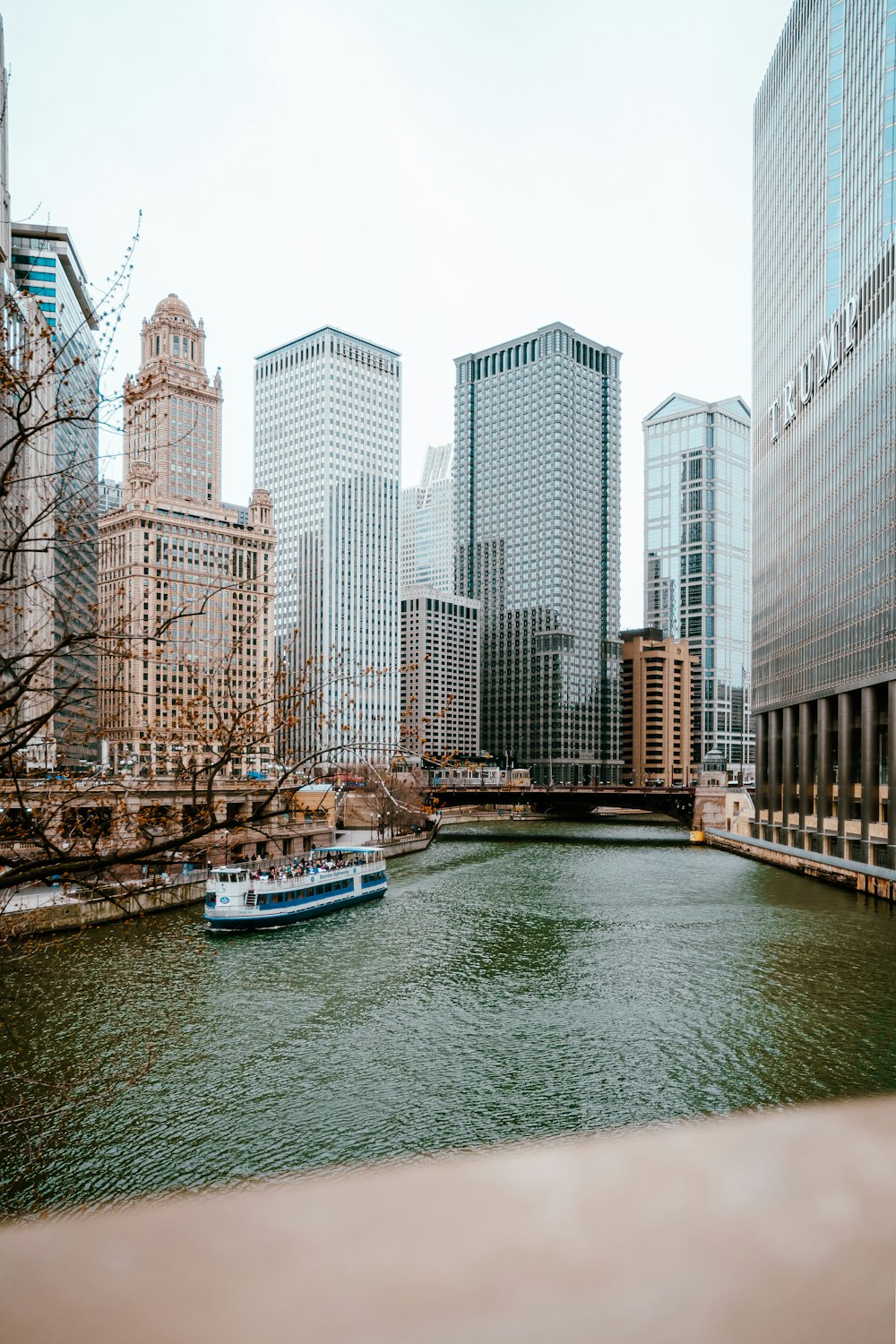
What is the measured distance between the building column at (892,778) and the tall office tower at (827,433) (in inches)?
8.2

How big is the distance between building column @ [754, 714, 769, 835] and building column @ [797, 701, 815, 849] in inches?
522

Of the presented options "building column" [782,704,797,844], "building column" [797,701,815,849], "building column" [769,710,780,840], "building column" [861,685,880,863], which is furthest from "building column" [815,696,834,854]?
"building column" [769,710,780,840]

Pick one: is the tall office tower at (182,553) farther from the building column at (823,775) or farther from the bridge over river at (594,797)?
the building column at (823,775)

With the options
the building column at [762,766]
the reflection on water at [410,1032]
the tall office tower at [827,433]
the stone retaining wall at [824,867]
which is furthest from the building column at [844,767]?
the building column at [762,766]

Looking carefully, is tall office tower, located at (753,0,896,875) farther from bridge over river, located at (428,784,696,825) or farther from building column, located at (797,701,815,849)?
bridge over river, located at (428,784,696,825)

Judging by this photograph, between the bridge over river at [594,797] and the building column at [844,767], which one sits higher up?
the building column at [844,767]

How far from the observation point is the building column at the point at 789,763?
91.6 meters

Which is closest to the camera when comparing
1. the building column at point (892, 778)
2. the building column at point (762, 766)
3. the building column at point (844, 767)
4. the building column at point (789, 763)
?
the building column at point (892, 778)

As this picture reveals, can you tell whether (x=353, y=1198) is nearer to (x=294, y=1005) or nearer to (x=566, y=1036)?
(x=566, y=1036)

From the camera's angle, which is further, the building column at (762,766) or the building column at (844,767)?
the building column at (762,766)

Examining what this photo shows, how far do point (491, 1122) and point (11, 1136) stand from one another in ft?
39.7

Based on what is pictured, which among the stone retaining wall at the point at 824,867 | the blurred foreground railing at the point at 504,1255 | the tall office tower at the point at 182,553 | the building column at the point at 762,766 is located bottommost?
the stone retaining wall at the point at 824,867

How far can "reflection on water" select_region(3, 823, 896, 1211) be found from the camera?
23438mm

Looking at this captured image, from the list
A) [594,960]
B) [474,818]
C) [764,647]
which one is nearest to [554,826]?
[474,818]
